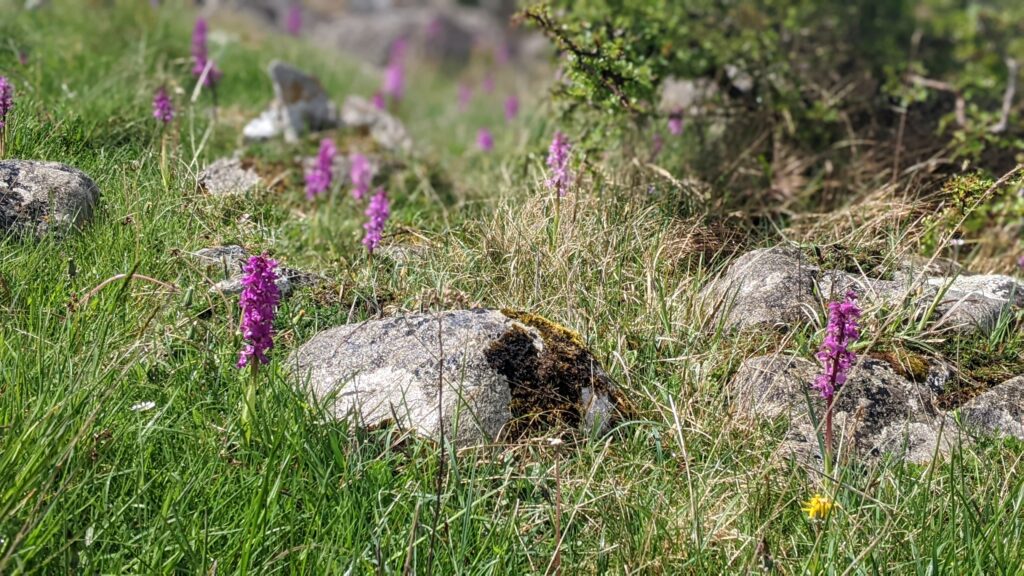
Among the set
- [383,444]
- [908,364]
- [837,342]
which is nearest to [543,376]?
[383,444]

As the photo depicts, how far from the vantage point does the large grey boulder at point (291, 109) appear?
6.67 meters

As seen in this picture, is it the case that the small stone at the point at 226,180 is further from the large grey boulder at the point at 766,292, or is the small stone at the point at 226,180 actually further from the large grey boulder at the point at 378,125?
the large grey boulder at the point at 378,125

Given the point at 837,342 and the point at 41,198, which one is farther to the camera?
the point at 41,198

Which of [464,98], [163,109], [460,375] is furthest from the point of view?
[464,98]

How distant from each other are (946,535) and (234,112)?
5.82m

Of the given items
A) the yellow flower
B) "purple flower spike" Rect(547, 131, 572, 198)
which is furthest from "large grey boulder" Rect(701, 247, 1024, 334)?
the yellow flower

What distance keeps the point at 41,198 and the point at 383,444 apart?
158 centimetres

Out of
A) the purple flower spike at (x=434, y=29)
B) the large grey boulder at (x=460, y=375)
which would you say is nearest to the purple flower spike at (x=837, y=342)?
the large grey boulder at (x=460, y=375)

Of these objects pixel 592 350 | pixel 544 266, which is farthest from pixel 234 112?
pixel 592 350

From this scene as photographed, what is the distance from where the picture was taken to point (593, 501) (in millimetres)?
2617

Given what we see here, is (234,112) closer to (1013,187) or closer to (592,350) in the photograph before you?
(592,350)

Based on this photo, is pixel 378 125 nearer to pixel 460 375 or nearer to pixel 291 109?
pixel 291 109

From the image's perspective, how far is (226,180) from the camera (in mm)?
4391

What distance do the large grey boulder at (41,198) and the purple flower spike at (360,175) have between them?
2.12 m
